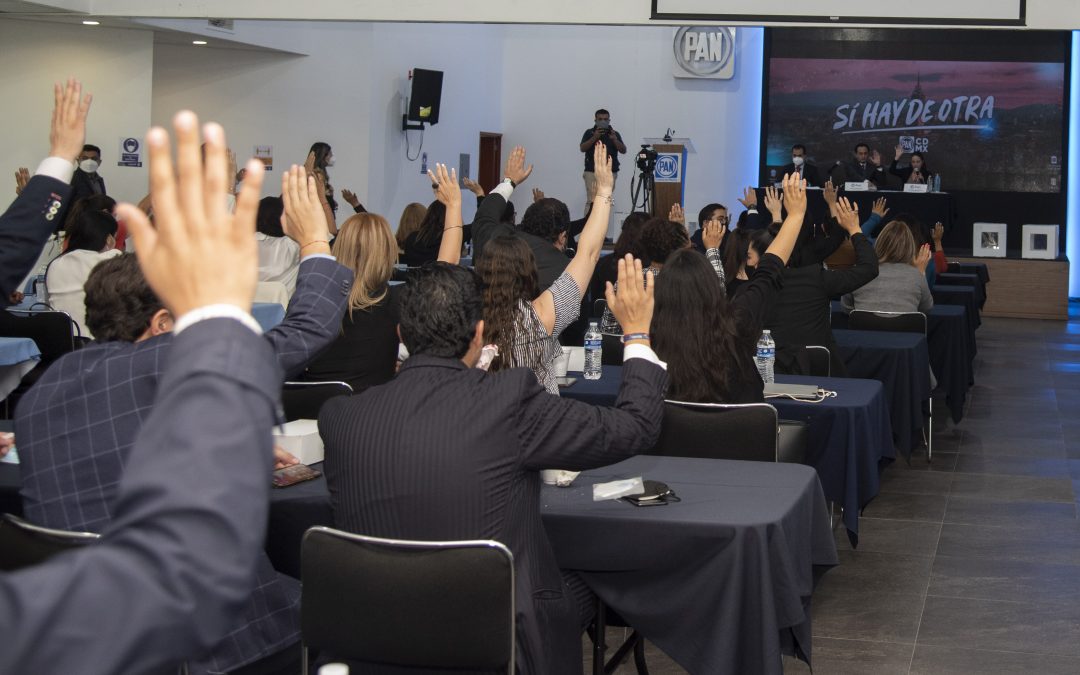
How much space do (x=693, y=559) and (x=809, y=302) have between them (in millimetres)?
3454

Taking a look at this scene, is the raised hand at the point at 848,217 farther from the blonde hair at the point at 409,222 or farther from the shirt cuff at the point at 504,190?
the blonde hair at the point at 409,222

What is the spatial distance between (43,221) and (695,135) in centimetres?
1555

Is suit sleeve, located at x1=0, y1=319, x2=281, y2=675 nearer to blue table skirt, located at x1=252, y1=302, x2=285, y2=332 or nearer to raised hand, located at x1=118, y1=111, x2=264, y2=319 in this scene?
raised hand, located at x1=118, y1=111, x2=264, y2=319

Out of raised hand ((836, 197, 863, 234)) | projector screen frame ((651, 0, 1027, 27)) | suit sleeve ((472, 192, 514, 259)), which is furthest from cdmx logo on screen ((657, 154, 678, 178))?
suit sleeve ((472, 192, 514, 259))

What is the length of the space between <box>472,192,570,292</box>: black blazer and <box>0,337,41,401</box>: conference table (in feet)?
6.65

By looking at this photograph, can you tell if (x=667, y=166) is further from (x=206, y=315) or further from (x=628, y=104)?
(x=206, y=315)

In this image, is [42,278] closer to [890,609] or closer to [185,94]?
[890,609]

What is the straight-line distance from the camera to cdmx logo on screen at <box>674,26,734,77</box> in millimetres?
16938

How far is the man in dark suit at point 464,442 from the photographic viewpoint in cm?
231

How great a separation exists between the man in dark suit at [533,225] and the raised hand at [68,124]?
2.94 m

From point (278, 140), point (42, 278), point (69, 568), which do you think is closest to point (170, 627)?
point (69, 568)

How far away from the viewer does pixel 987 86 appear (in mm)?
16797

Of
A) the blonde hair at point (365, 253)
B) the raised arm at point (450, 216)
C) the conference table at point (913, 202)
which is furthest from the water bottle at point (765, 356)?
the conference table at point (913, 202)

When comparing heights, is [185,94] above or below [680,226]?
above
